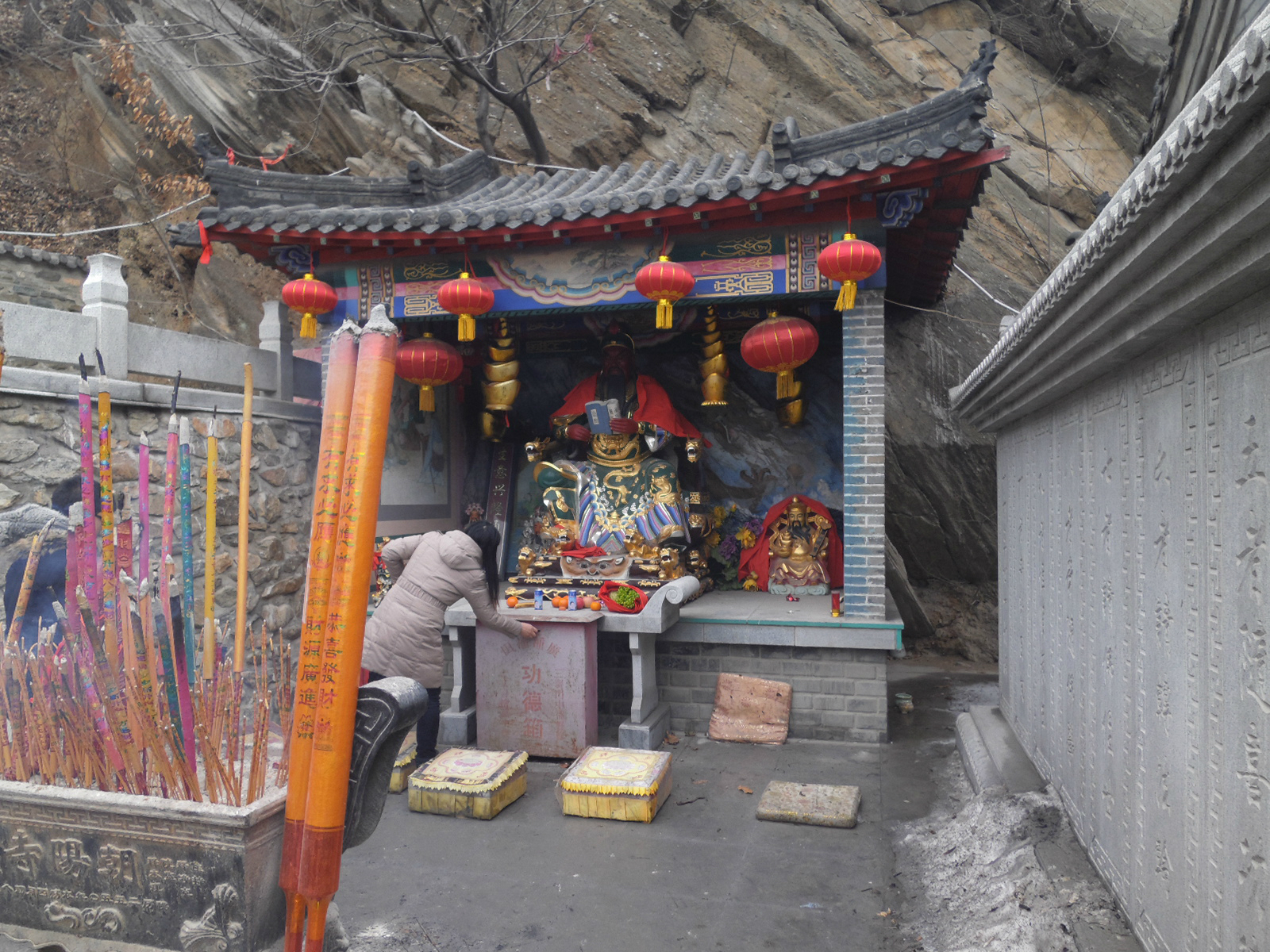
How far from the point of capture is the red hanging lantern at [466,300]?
6652mm

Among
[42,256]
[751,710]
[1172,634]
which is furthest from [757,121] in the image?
[1172,634]

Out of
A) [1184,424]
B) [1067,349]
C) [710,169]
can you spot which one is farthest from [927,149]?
[1184,424]

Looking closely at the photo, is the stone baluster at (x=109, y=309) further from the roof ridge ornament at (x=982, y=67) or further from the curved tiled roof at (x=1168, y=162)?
the curved tiled roof at (x=1168, y=162)

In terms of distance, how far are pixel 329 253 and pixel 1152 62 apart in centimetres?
1010

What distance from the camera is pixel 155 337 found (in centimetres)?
669

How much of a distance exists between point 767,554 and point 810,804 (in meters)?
3.52

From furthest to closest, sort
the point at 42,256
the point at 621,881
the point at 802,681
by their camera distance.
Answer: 1. the point at 42,256
2. the point at 802,681
3. the point at 621,881

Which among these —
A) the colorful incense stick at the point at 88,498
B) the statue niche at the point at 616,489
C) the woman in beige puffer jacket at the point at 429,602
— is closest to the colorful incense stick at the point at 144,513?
the colorful incense stick at the point at 88,498

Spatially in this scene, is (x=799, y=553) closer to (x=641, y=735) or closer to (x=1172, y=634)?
(x=641, y=735)

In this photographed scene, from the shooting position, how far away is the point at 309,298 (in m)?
6.94

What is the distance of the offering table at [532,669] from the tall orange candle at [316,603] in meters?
3.58

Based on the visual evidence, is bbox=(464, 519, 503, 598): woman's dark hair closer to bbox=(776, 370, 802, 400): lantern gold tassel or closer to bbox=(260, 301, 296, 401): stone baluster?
bbox=(776, 370, 802, 400): lantern gold tassel

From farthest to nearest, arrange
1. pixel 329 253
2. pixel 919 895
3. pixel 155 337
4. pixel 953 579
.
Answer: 1. pixel 953 579
2. pixel 329 253
3. pixel 155 337
4. pixel 919 895

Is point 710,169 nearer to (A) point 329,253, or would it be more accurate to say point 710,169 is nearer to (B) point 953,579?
(A) point 329,253
